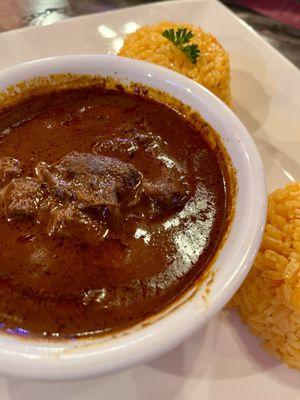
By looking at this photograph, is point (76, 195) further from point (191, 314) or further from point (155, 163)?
point (191, 314)

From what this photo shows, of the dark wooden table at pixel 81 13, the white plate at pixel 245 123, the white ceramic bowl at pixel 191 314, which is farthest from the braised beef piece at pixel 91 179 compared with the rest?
the dark wooden table at pixel 81 13

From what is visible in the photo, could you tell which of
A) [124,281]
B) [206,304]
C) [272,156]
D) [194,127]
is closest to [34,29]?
[194,127]

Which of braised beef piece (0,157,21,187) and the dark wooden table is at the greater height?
braised beef piece (0,157,21,187)

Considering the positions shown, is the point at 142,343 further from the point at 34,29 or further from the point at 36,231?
the point at 34,29

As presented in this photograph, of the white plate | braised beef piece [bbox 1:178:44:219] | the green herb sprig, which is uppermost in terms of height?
the green herb sprig

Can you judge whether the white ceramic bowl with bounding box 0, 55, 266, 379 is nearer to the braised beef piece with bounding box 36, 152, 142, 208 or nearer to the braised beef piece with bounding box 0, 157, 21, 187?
the braised beef piece with bounding box 36, 152, 142, 208

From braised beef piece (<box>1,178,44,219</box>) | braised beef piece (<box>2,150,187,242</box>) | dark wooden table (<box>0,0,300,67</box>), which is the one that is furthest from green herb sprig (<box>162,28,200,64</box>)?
braised beef piece (<box>1,178,44,219</box>)

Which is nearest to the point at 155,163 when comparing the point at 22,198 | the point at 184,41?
the point at 22,198

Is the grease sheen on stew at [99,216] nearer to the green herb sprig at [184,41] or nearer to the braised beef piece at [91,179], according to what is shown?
the braised beef piece at [91,179]
